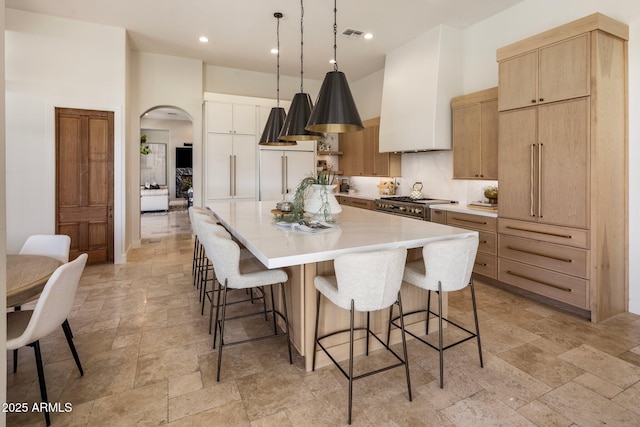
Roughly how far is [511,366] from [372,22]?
4224 mm

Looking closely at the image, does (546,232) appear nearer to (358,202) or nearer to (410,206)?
(410,206)

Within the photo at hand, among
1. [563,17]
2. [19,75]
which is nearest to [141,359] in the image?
[19,75]

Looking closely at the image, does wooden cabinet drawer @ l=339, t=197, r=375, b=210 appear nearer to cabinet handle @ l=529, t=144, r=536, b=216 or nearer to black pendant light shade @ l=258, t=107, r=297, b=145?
black pendant light shade @ l=258, t=107, r=297, b=145

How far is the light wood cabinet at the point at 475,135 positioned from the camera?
406cm

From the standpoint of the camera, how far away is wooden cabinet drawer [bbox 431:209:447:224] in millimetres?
4406

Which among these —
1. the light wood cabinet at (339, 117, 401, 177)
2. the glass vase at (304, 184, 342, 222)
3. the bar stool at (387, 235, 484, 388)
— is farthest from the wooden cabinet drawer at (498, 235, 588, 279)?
the light wood cabinet at (339, 117, 401, 177)

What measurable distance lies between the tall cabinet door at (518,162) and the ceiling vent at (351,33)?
238cm

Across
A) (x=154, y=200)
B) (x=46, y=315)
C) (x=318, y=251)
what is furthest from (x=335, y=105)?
(x=154, y=200)

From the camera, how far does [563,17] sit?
142 inches

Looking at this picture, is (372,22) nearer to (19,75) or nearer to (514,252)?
(514,252)

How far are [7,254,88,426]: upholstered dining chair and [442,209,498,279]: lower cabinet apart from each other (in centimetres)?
379

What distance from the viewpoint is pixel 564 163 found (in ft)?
10.2

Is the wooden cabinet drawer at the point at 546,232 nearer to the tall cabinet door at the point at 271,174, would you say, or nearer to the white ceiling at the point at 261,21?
the white ceiling at the point at 261,21

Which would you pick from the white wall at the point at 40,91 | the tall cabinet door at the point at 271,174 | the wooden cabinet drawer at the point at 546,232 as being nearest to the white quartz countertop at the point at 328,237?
the wooden cabinet drawer at the point at 546,232
